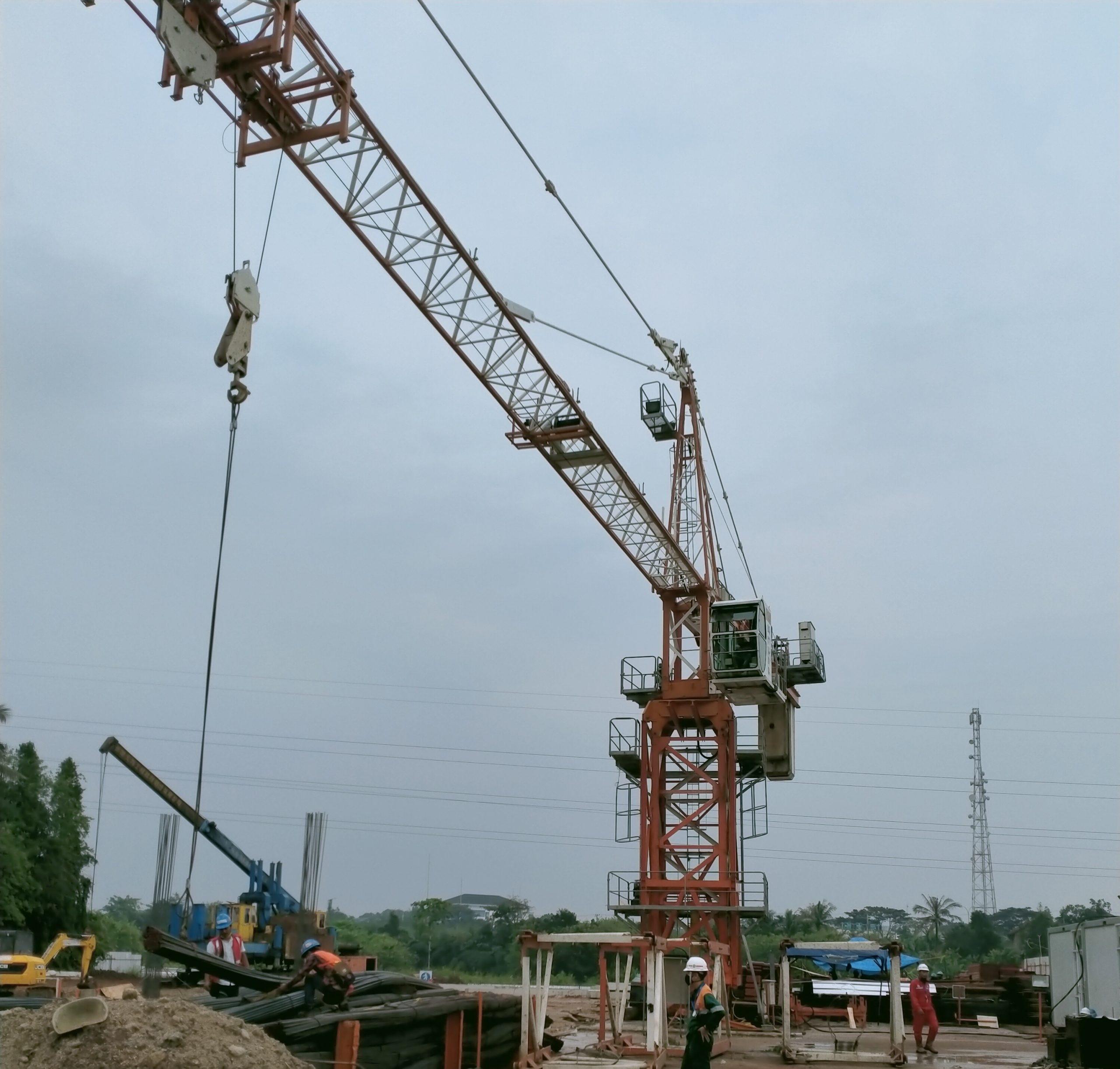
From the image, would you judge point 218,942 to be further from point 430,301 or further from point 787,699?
point 787,699

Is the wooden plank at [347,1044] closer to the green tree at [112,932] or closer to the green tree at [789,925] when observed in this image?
the green tree at [112,932]

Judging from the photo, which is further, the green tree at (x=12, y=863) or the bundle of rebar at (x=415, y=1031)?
the green tree at (x=12, y=863)

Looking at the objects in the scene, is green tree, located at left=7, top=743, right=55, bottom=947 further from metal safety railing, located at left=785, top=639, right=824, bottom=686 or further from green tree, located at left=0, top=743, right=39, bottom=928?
metal safety railing, located at left=785, top=639, right=824, bottom=686

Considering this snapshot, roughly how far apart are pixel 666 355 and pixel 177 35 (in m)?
21.9

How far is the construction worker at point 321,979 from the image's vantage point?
11.0 meters

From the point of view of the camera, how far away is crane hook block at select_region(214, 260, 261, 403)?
13.3 m

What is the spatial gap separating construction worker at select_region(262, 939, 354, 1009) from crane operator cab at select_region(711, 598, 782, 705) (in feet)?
70.8

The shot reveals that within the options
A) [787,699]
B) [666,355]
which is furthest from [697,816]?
[666,355]

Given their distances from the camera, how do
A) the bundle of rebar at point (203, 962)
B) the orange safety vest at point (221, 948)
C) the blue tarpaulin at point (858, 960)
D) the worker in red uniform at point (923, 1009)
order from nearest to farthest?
the bundle of rebar at point (203, 962)
the orange safety vest at point (221, 948)
the worker in red uniform at point (923, 1009)
the blue tarpaulin at point (858, 960)

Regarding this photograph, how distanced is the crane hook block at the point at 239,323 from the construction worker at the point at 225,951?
708cm

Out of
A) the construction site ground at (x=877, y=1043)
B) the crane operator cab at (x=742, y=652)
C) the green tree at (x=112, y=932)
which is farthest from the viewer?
the green tree at (x=112, y=932)

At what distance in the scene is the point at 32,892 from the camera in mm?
47875

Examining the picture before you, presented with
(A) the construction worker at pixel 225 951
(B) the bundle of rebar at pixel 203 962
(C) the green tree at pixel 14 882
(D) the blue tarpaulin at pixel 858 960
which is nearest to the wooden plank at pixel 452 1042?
(B) the bundle of rebar at pixel 203 962

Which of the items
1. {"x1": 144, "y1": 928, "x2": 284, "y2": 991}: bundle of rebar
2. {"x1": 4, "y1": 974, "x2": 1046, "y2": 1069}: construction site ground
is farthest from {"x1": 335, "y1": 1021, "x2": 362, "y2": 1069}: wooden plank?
{"x1": 144, "y1": 928, "x2": 284, "y2": 991}: bundle of rebar
